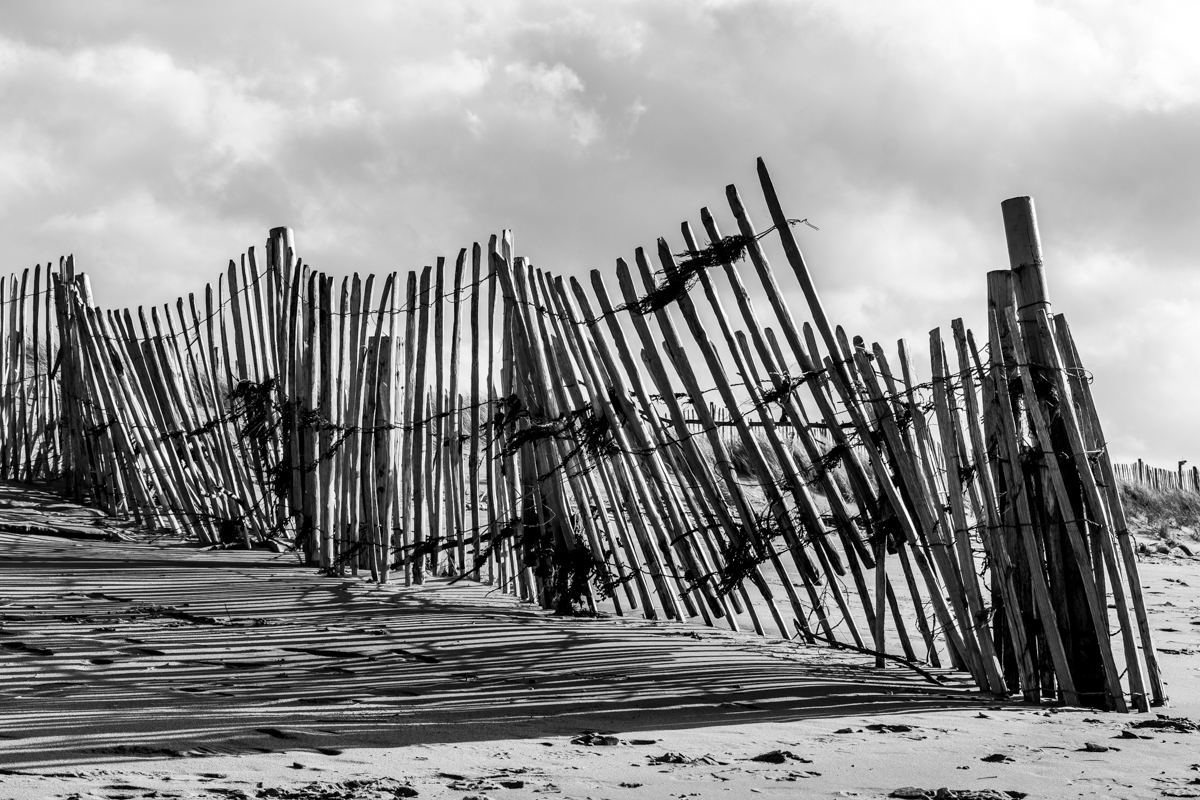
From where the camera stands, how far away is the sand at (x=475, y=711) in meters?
2.29

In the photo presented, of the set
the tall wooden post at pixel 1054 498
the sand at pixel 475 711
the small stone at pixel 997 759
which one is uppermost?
the tall wooden post at pixel 1054 498

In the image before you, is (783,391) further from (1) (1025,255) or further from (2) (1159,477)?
(2) (1159,477)

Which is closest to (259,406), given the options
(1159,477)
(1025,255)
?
(1025,255)

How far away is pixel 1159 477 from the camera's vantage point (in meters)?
22.6

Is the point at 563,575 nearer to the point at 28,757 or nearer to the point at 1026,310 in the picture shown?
the point at 1026,310

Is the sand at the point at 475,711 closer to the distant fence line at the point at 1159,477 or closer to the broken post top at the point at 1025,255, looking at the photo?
the broken post top at the point at 1025,255

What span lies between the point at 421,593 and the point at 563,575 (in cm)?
73

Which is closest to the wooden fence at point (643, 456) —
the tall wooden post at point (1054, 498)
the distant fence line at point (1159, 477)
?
the tall wooden post at point (1054, 498)

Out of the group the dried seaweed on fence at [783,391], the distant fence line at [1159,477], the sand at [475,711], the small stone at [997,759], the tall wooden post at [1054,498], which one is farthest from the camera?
the distant fence line at [1159,477]

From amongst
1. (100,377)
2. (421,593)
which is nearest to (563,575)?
(421,593)

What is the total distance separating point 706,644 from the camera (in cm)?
404

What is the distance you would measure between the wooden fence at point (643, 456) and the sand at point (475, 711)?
26 cm

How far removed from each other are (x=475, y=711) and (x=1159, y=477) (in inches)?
901

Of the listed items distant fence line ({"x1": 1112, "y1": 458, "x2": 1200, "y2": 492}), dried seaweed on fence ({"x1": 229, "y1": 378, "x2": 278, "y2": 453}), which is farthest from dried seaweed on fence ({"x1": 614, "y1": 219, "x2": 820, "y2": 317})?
distant fence line ({"x1": 1112, "y1": 458, "x2": 1200, "y2": 492})
